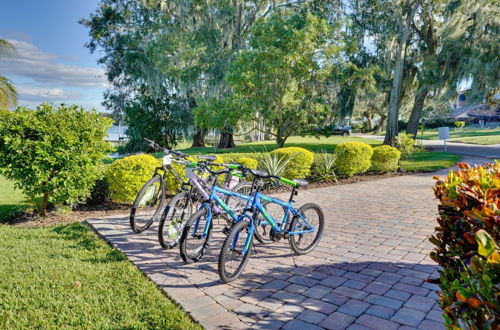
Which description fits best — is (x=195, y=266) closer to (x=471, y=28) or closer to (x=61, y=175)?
(x=61, y=175)

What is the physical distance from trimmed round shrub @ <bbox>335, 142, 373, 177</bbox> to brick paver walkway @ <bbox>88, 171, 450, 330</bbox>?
13.9 feet

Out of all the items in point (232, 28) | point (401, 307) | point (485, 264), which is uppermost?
point (232, 28)

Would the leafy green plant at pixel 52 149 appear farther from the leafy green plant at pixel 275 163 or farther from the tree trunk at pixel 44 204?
the leafy green plant at pixel 275 163

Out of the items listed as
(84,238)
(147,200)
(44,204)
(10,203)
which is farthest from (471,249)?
(10,203)

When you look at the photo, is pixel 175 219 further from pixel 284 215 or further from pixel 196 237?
pixel 284 215

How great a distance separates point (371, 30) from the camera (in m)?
18.3

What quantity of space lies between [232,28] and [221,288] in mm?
19416

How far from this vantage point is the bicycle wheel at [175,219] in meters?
4.32

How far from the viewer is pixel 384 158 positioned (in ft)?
35.8

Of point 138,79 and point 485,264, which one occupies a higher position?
point 138,79

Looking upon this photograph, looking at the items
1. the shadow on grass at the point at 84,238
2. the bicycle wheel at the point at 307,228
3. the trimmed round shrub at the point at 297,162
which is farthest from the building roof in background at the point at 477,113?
the shadow on grass at the point at 84,238

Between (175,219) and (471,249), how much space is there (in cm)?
325

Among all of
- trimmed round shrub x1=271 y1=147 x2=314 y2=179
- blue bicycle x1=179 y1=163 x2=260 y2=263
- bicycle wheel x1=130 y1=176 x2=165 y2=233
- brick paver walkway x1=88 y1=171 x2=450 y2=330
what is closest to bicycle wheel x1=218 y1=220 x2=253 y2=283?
brick paver walkway x1=88 y1=171 x2=450 y2=330

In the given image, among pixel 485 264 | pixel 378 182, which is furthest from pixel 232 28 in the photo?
pixel 485 264
